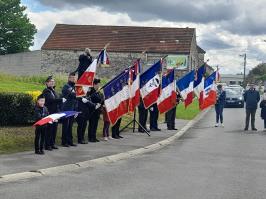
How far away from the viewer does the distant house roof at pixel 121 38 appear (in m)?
64.6

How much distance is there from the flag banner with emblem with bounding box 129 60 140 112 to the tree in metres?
61.6

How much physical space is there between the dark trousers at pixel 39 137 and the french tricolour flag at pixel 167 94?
308 inches

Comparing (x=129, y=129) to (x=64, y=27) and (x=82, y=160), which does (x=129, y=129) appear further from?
(x=64, y=27)

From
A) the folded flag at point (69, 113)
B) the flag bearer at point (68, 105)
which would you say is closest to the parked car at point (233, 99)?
the flag bearer at point (68, 105)

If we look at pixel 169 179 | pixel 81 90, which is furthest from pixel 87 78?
pixel 169 179

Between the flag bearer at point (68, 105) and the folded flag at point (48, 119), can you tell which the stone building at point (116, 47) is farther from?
the folded flag at point (48, 119)

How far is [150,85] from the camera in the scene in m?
18.3

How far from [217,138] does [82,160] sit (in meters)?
7.96

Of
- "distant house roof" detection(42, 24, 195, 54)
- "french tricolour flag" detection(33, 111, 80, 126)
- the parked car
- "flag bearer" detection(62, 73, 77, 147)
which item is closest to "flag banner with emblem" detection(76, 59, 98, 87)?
"flag bearer" detection(62, 73, 77, 147)

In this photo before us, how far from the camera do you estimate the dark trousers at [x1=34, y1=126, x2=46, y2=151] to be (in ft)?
39.1

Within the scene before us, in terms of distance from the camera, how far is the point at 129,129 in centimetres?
1930

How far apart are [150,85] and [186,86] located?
4406 millimetres

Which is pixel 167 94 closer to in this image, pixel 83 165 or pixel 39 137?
pixel 39 137

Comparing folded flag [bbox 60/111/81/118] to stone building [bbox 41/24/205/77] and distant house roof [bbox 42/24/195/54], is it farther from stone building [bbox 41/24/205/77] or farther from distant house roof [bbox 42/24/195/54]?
distant house roof [bbox 42/24/195/54]
